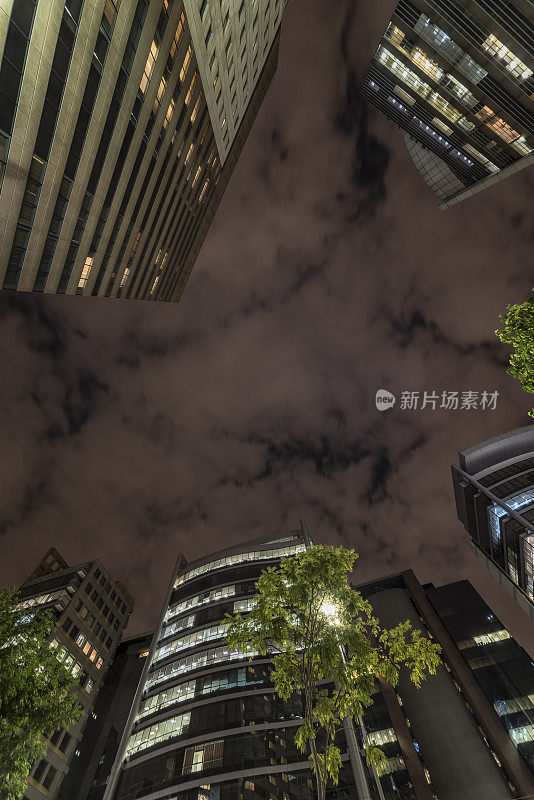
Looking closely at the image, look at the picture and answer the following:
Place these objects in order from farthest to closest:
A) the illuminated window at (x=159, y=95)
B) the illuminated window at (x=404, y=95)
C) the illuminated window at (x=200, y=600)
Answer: the illuminated window at (x=200, y=600) → the illuminated window at (x=404, y=95) → the illuminated window at (x=159, y=95)

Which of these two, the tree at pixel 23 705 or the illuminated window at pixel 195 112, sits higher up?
the illuminated window at pixel 195 112

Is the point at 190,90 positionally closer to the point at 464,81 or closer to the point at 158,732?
the point at 464,81

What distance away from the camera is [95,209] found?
34688 mm

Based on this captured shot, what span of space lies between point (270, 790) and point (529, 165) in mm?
82800

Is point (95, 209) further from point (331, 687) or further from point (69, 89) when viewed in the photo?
point (331, 687)

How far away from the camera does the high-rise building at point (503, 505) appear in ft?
208

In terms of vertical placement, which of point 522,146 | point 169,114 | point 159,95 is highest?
point 522,146

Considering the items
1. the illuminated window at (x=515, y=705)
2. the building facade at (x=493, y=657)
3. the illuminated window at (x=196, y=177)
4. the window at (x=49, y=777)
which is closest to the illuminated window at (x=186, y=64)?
the illuminated window at (x=196, y=177)

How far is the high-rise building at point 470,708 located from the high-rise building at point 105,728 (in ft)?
167

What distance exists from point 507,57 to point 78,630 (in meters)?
101

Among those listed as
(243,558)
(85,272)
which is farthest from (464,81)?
(243,558)

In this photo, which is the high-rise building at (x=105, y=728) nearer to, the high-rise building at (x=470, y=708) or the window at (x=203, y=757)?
the window at (x=203, y=757)

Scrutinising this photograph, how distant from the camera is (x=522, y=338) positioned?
55.9 feet

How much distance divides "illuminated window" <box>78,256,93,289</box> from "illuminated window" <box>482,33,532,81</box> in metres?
51.7
